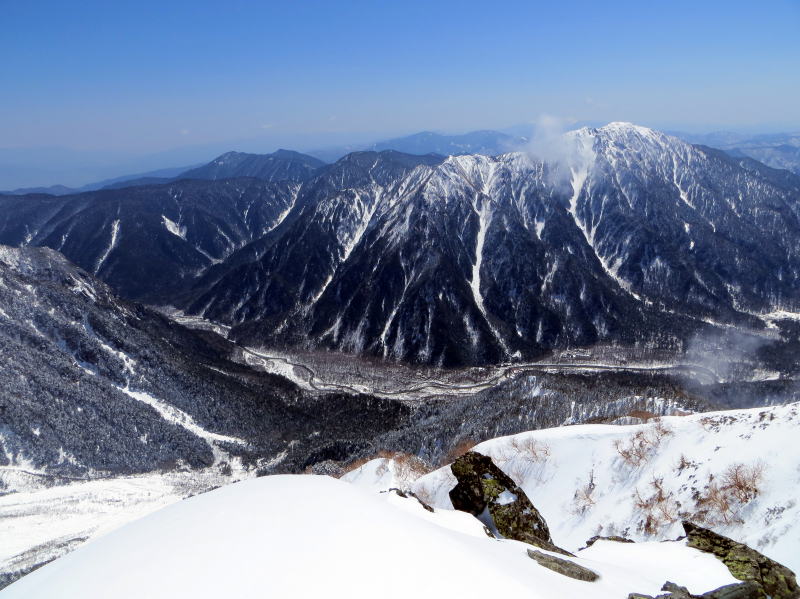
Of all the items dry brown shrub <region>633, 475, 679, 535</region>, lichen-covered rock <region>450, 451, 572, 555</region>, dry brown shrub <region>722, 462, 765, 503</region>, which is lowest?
dry brown shrub <region>633, 475, 679, 535</region>

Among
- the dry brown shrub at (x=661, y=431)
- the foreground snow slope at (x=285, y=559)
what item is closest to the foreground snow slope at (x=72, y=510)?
the foreground snow slope at (x=285, y=559)

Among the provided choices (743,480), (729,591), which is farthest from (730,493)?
(729,591)

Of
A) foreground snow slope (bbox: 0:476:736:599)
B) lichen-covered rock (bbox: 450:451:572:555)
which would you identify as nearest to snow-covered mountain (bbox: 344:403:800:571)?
lichen-covered rock (bbox: 450:451:572:555)

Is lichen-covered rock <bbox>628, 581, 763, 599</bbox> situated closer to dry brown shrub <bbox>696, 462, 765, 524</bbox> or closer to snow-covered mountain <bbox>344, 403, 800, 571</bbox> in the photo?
snow-covered mountain <bbox>344, 403, 800, 571</bbox>

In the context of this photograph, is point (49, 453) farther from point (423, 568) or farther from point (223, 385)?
point (423, 568)

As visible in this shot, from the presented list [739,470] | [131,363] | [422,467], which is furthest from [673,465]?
[131,363]

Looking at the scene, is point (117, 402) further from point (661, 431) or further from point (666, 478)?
point (666, 478)

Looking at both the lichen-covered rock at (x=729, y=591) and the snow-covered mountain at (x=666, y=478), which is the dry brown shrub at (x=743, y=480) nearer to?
the snow-covered mountain at (x=666, y=478)
